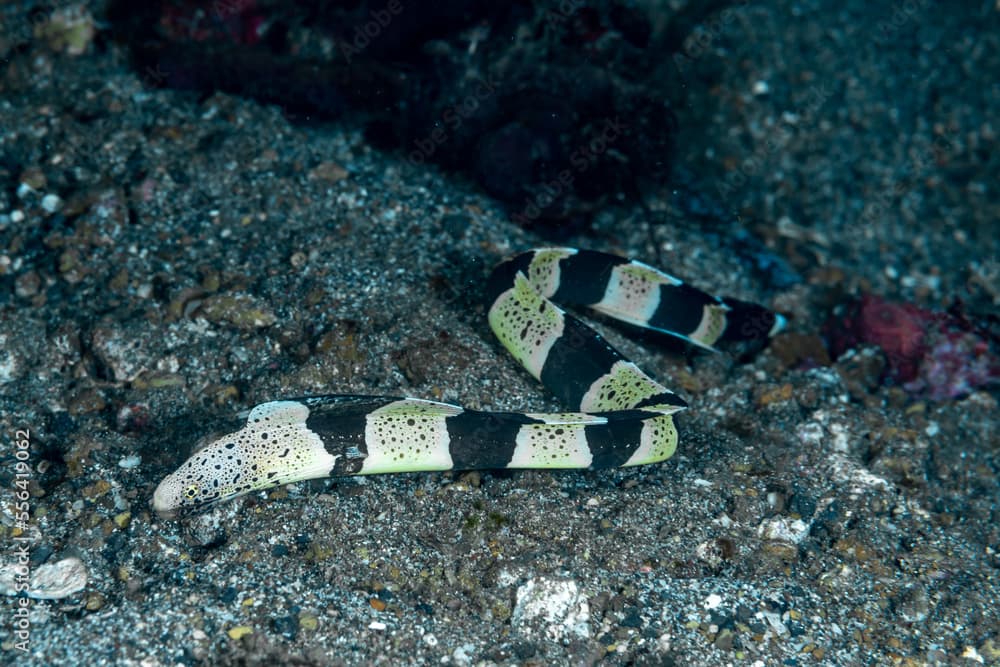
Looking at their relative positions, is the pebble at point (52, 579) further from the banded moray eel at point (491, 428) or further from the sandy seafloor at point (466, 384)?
the banded moray eel at point (491, 428)

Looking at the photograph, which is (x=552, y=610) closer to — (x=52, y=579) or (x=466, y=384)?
(x=466, y=384)

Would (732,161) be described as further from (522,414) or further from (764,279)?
(522,414)

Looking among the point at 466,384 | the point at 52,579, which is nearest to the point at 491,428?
the point at 466,384

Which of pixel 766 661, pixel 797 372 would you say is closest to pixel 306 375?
pixel 766 661

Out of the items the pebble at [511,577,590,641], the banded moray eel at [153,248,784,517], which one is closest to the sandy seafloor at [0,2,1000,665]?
the pebble at [511,577,590,641]

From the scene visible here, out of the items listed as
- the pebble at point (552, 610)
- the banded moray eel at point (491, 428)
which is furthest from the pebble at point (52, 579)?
the pebble at point (552, 610)

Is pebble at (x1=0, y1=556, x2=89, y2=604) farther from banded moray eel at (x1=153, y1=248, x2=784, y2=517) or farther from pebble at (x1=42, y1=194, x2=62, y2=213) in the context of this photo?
pebble at (x1=42, y1=194, x2=62, y2=213)
